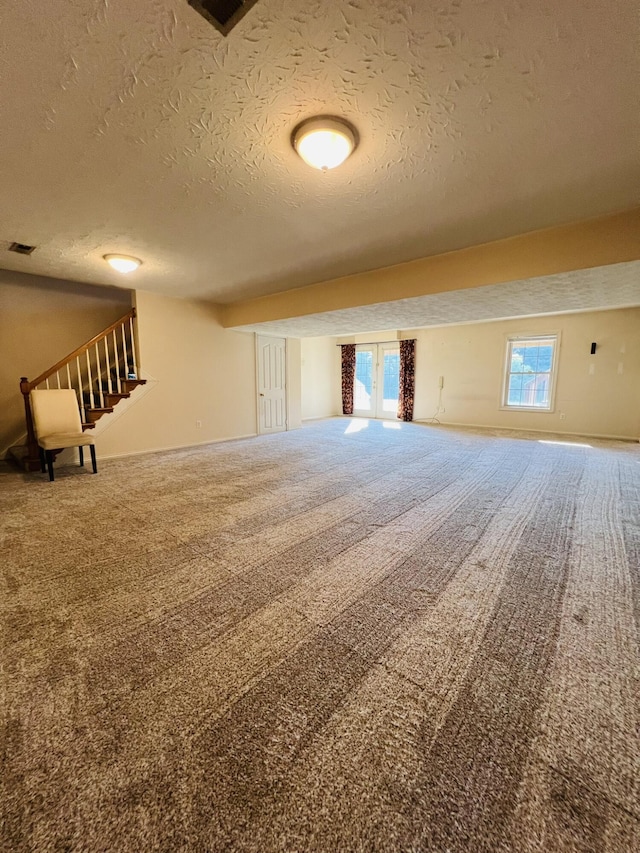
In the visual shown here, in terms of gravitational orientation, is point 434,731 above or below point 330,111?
below

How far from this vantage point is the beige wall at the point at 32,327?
4.90 metres

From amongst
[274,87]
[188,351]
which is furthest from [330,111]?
[188,351]

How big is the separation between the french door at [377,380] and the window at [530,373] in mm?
2674

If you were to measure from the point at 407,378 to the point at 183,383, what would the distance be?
546cm

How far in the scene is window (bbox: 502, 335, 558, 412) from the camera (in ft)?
22.8

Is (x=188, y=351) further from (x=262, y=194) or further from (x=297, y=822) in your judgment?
(x=297, y=822)

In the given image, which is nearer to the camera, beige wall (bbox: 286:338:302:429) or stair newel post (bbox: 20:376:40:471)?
stair newel post (bbox: 20:376:40:471)

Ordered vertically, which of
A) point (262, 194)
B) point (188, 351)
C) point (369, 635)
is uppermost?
point (262, 194)

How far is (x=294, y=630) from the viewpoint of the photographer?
1636mm

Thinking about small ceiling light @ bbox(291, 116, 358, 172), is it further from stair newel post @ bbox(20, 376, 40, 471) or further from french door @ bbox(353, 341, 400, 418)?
french door @ bbox(353, 341, 400, 418)

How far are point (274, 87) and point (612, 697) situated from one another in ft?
9.73

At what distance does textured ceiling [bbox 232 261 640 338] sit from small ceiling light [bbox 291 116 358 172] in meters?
2.29

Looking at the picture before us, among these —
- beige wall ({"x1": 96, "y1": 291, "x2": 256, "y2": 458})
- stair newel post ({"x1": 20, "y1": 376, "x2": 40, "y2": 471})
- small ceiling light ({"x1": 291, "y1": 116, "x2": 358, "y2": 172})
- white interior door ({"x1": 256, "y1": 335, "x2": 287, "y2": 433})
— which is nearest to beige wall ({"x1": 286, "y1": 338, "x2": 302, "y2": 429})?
white interior door ({"x1": 256, "y1": 335, "x2": 287, "y2": 433})

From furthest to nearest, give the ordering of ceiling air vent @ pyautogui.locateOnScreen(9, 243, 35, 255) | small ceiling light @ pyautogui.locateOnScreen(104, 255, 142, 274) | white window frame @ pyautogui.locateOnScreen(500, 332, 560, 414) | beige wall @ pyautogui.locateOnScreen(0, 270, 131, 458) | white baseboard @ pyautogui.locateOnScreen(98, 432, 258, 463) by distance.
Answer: white window frame @ pyautogui.locateOnScreen(500, 332, 560, 414) < white baseboard @ pyautogui.locateOnScreen(98, 432, 258, 463) < beige wall @ pyautogui.locateOnScreen(0, 270, 131, 458) < small ceiling light @ pyautogui.locateOnScreen(104, 255, 142, 274) < ceiling air vent @ pyautogui.locateOnScreen(9, 243, 35, 255)
